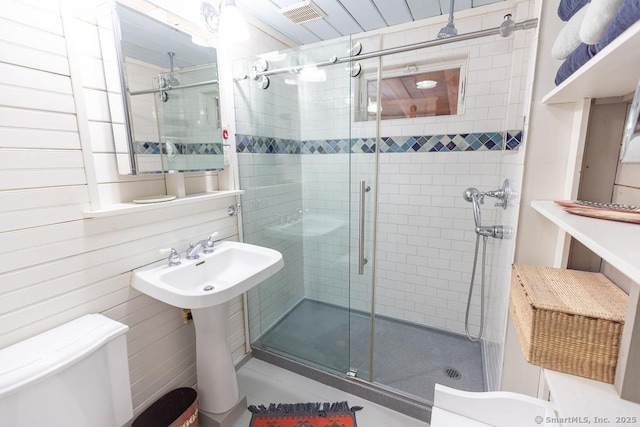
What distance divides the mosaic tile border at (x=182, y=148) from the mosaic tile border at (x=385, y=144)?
22 centimetres

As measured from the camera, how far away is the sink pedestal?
4.87 ft

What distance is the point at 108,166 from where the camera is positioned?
4.12 feet

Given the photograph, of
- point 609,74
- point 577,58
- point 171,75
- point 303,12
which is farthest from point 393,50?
point 171,75

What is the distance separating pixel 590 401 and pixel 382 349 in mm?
1709

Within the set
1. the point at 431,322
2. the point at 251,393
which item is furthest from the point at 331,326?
the point at 431,322

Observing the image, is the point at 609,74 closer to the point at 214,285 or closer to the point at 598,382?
the point at 598,382

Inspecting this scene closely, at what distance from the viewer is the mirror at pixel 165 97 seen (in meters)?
1.28

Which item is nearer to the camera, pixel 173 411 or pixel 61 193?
pixel 61 193

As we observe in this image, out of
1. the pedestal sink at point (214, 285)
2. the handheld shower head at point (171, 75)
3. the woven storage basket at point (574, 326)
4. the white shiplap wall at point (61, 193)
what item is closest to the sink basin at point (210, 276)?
the pedestal sink at point (214, 285)

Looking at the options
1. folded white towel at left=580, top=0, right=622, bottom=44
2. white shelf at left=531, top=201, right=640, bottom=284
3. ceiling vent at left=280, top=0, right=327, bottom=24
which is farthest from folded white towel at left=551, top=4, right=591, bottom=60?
ceiling vent at left=280, top=0, right=327, bottom=24

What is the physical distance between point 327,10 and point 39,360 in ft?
7.22

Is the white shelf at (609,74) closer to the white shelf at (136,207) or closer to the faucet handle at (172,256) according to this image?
the white shelf at (136,207)

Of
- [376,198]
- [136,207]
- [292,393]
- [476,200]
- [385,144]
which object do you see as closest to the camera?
[136,207]

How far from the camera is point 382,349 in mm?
2221
